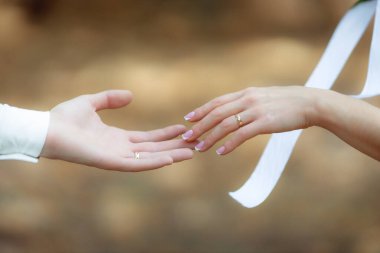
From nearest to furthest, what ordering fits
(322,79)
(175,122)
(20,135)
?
(20,135) < (322,79) < (175,122)

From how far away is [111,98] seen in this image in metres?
0.99

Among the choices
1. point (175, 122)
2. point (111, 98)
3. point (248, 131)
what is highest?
point (175, 122)

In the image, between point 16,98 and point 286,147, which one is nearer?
Result: point 286,147

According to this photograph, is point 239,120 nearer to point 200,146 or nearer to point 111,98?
point 200,146

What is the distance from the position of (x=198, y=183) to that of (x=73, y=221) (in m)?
0.36

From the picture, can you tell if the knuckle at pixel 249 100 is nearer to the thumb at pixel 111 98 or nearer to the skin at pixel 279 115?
the skin at pixel 279 115

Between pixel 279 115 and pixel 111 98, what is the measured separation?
247mm

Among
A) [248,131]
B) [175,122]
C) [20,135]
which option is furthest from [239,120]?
[175,122]

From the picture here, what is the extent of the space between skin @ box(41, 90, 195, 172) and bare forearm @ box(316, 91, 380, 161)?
195mm

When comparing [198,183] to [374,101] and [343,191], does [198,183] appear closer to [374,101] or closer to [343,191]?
[343,191]

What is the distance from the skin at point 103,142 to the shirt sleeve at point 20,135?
0.5 inches

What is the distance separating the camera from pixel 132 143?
0.99 m

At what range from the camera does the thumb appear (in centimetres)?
98

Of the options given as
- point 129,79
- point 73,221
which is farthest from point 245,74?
point 73,221
